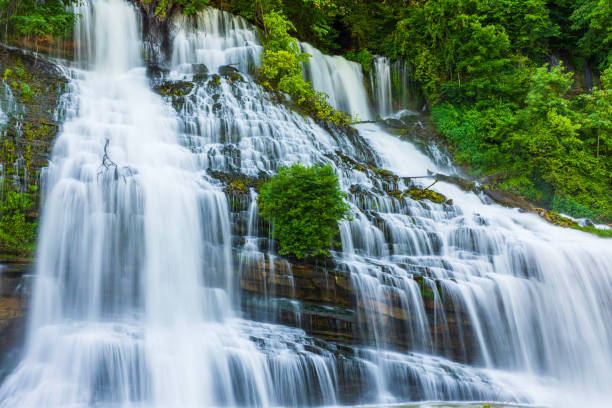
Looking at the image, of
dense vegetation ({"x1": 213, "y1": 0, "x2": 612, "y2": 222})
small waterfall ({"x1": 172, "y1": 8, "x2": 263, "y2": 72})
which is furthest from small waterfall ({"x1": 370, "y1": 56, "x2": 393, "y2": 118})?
Result: small waterfall ({"x1": 172, "y1": 8, "x2": 263, "y2": 72})

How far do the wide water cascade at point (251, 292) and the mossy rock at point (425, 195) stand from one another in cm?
28

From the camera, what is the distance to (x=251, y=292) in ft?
29.0

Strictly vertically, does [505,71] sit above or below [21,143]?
above

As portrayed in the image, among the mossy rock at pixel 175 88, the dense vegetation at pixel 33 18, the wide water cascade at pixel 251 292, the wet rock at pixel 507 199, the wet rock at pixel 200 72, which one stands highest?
the dense vegetation at pixel 33 18

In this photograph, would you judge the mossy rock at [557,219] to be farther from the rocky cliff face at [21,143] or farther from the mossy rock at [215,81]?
the rocky cliff face at [21,143]

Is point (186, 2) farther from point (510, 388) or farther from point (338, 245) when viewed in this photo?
point (510, 388)

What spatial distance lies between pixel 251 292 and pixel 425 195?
7.06m

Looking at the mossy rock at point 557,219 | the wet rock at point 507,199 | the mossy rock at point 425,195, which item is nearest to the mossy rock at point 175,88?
the mossy rock at point 425,195

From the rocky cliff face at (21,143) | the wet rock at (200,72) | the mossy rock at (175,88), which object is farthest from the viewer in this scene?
the wet rock at (200,72)

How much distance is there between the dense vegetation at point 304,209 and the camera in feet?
30.1

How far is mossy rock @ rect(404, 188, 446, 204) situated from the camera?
43.0 feet

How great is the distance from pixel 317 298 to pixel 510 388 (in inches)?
171

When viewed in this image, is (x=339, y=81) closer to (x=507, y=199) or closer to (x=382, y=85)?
(x=382, y=85)

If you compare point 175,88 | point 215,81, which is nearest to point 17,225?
point 175,88
